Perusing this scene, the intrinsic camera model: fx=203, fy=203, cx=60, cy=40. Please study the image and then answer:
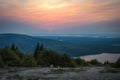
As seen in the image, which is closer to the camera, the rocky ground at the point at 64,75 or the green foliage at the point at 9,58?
the rocky ground at the point at 64,75

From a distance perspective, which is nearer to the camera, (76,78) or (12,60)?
(76,78)

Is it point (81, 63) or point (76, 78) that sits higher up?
point (76, 78)

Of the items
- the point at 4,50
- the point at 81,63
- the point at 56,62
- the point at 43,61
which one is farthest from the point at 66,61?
the point at 4,50

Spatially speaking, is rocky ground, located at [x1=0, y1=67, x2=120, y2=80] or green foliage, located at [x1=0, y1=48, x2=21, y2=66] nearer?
rocky ground, located at [x1=0, y1=67, x2=120, y2=80]

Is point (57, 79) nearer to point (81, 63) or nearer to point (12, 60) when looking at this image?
point (12, 60)

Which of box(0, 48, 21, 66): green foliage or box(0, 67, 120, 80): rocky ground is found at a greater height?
box(0, 67, 120, 80): rocky ground

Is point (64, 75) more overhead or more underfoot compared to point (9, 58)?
more overhead

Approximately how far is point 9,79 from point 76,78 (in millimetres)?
10689

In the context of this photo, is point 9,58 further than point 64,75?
Yes

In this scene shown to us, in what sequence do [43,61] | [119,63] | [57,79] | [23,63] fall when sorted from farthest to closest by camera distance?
[43,61] → [23,63] → [119,63] → [57,79]

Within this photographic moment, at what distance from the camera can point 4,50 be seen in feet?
248

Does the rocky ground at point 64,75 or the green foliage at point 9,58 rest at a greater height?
the rocky ground at point 64,75

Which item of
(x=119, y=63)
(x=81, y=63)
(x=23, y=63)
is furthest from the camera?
(x=81, y=63)


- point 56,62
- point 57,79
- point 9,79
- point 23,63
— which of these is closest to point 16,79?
point 9,79
